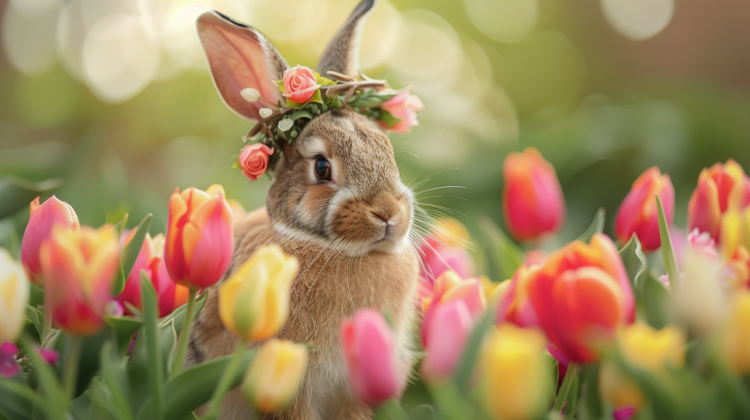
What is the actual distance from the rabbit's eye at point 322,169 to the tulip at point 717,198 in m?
→ 0.63

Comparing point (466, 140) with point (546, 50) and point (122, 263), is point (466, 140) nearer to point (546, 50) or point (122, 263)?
point (122, 263)

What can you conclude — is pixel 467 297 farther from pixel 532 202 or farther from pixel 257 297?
pixel 532 202

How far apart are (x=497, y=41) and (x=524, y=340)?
4.26 meters

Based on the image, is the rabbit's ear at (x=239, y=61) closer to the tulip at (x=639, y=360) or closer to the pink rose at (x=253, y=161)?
the pink rose at (x=253, y=161)

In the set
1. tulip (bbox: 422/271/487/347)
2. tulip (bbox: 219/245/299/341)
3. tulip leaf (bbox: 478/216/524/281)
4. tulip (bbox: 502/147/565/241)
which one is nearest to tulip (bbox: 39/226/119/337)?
tulip (bbox: 219/245/299/341)

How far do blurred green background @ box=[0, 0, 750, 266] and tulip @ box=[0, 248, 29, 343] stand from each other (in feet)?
1.37

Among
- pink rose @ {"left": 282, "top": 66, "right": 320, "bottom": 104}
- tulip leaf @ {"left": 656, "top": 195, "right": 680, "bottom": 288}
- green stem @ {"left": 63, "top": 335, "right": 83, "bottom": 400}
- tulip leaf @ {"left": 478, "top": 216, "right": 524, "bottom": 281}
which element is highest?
pink rose @ {"left": 282, "top": 66, "right": 320, "bottom": 104}

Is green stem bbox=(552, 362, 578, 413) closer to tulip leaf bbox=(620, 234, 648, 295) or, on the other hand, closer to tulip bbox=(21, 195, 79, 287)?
tulip leaf bbox=(620, 234, 648, 295)

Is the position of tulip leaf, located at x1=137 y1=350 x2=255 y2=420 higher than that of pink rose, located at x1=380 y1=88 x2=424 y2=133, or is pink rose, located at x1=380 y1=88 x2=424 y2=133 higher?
pink rose, located at x1=380 y1=88 x2=424 y2=133

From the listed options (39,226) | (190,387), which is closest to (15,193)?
(39,226)

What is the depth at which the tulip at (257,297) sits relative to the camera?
51 cm

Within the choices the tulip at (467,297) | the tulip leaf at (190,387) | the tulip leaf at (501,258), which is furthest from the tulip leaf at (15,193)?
the tulip leaf at (501,258)

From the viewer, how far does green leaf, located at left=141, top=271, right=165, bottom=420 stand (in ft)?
1.76

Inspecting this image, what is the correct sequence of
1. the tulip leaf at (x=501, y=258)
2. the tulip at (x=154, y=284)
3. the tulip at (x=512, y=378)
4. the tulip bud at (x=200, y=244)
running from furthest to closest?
the tulip leaf at (x=501, y=258) → the tulip at (x=154, y=284) → the tulip bud at (x=200, y=244) → the tulip at (x=512, y=378)
